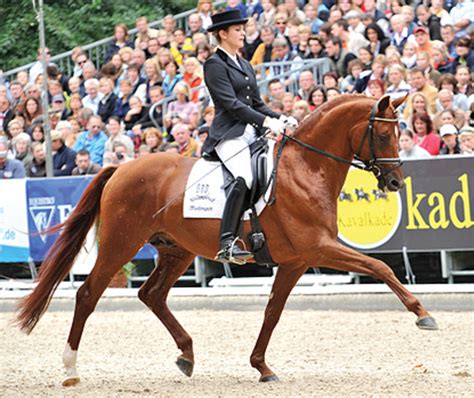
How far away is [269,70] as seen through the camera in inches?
744

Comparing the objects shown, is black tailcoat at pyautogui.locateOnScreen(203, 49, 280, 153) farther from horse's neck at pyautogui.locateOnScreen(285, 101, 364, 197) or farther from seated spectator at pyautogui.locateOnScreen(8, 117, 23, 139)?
seated spectator at pyautogui.locateOnScreen(8, 117, 23, 139)

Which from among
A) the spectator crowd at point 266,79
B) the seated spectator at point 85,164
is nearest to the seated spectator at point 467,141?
the spectator crowd at point 266,79

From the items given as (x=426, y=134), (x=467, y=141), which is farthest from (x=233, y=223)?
(x=426, y=134)

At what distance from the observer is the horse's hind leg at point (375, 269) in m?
8.39

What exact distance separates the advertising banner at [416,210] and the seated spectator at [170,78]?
6479mm

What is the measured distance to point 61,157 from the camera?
57.7 ft

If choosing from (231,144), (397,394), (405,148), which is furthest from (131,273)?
(397,394)

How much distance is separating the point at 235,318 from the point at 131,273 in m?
2.63

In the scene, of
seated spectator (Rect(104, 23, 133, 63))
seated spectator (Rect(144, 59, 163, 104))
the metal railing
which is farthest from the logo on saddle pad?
the metal railing

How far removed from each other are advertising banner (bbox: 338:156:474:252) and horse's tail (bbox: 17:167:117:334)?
12.7ft

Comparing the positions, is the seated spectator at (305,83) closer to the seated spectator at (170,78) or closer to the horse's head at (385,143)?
the seated spectator at (170,78)

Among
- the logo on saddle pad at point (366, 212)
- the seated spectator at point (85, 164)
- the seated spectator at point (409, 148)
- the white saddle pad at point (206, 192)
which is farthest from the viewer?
the seated spectator at point (85, 164)

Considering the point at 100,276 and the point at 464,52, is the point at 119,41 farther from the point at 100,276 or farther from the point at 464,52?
the point at 100,276

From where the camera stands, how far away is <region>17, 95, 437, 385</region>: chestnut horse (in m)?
9.02
